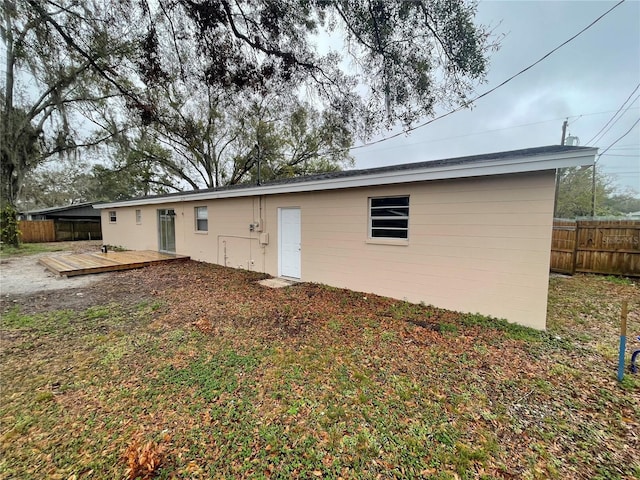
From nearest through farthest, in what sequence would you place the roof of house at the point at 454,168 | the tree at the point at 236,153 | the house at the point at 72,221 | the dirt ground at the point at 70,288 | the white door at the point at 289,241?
the roof of house at the point at 454,168 < the dirt ground at the point at 70,288 < the white door at the point at 289,241 < the tree at the point at 236,153 < the house at the point at 72,221

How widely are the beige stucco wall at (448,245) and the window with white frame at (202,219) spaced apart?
11.2 ft

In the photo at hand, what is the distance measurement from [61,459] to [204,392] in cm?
99

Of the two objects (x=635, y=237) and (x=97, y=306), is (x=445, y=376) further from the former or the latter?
(x=635, y=237)

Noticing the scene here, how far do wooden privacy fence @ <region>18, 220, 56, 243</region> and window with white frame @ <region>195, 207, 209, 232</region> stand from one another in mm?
15160

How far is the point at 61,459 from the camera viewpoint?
6.14ft

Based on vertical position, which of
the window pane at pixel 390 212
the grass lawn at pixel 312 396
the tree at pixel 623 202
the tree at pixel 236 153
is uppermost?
the tree at pixel 236 153

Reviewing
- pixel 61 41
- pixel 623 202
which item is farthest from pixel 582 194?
pixel 61 41

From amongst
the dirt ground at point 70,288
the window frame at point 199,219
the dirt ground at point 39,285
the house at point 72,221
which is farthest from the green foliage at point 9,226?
the window frame at point 199,219

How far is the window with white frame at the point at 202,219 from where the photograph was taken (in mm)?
9822

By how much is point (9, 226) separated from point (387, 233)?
1874cm

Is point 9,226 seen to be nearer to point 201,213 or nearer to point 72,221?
point 72,221

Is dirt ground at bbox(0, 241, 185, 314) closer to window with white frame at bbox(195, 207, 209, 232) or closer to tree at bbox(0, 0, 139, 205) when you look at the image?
window with white frame at bbox(195, 207, 209, 232)

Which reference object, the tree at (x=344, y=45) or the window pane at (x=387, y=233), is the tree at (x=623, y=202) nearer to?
the window pane at (x=387, y=233)

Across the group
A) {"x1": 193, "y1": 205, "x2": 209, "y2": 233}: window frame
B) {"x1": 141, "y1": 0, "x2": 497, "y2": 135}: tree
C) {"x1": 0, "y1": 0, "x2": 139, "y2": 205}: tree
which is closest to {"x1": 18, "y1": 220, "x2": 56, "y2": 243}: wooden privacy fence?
{"x1": 193, "y1": 205, "x2": 209, "y2": 233}: window frame
